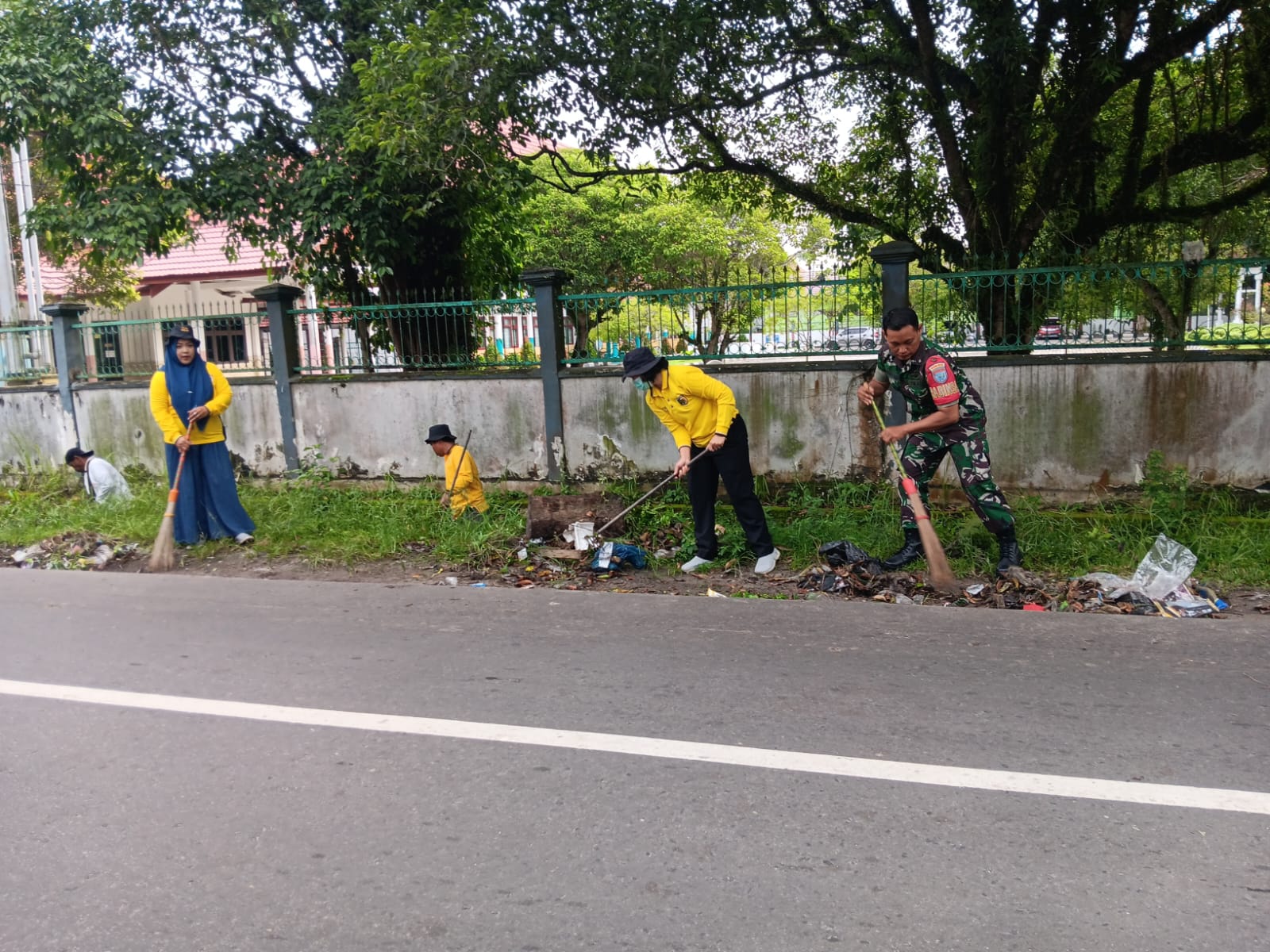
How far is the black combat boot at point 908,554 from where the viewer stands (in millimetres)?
5844

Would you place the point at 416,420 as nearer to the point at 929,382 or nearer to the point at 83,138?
the point at 83,138

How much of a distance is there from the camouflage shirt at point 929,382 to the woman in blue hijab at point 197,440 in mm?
4972

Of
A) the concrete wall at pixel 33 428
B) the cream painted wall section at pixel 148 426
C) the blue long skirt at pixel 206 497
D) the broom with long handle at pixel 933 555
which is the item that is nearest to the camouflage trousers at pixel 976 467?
the broom with long handle at pixel 933 555

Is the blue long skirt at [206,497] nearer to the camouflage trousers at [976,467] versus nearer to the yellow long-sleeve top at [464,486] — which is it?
the yellow long-sleeve top at [464,486]

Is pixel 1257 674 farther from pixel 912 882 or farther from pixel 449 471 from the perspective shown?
pixel 449 471

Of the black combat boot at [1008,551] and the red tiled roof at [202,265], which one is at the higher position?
the red tiled roof at [202,265]

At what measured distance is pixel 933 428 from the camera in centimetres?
562

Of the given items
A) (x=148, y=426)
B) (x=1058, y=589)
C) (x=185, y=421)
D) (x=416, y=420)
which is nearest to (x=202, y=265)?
(x=148, y=426)

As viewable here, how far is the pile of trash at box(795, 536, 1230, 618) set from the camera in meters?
5.08

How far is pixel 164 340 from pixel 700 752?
7.31 metres

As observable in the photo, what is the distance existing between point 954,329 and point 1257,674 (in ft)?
11.7

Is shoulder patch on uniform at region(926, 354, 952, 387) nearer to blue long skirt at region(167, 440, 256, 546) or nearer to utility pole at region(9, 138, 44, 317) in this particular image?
blue long skirt at region(167, 440, 256, 546)

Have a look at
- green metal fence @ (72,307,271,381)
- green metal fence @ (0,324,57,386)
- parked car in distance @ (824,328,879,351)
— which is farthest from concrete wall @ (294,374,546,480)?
green metal fence @ (0,324,57,386)

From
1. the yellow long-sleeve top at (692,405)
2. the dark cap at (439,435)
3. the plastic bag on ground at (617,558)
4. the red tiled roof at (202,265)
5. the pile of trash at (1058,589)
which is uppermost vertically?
the red tiled roof at (202,265)
